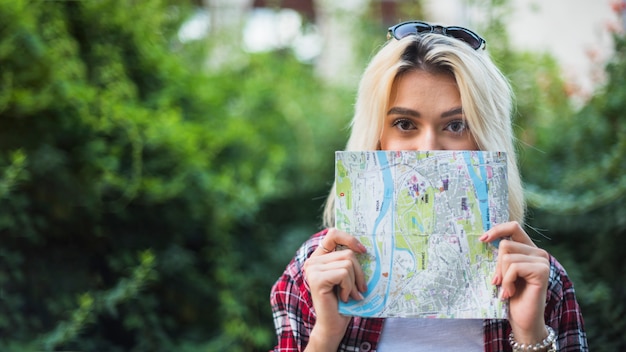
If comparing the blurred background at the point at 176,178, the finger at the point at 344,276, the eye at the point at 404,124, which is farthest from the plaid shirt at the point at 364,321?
the blurred background at the point at 176,178

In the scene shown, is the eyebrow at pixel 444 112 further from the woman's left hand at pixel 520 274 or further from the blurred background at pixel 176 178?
the blurred background at pixel 176 178

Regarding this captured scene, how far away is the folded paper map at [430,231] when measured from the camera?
154 cm

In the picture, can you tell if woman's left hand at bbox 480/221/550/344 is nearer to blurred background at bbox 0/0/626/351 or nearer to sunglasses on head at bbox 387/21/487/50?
sunglasses on head at bbox 387/21/487/50

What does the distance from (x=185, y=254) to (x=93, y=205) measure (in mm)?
525

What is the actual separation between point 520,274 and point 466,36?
2.15 feet

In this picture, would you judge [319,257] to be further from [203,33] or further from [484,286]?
[203,33]

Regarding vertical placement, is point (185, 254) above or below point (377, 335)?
above

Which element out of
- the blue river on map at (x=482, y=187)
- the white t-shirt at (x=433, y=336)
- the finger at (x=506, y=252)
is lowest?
the white t-shirt at (x=433, y=336)

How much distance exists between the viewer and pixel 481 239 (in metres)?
1.52

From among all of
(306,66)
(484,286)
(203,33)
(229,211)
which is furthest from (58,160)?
(306,66)

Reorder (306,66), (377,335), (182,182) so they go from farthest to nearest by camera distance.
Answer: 1. (306,66)
2. (182,182)
3. (377,335)

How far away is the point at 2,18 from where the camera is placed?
295 centimetres

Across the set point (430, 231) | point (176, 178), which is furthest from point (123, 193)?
point (430, 231)

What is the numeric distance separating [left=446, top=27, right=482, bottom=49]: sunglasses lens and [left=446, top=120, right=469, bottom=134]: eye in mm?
233
